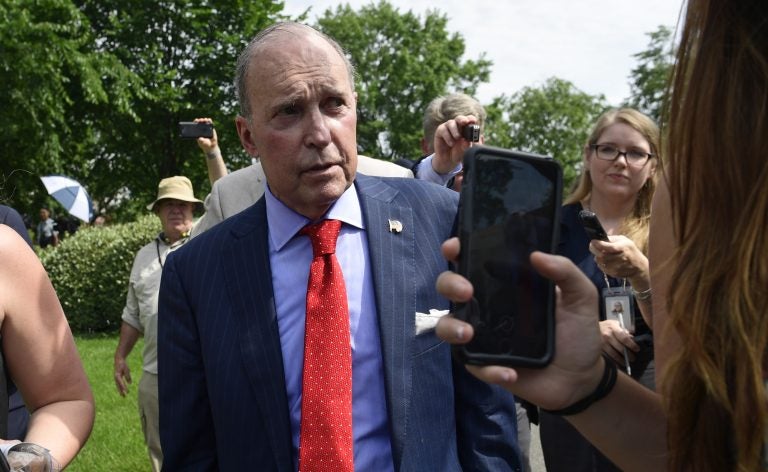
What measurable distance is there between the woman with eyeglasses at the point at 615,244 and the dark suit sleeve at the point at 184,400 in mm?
1674

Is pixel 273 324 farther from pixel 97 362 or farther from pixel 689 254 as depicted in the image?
pixel 97 362

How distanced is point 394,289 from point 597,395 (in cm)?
105

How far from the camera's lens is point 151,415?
20.6ft

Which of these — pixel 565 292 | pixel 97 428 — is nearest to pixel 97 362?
pixel 97 428

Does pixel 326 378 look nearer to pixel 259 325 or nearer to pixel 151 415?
pixel 259 325

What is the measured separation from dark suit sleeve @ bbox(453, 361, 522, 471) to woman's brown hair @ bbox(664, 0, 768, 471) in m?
1.19

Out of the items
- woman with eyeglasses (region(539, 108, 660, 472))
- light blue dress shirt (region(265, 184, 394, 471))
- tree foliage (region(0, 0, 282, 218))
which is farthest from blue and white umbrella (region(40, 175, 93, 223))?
light blue dress shirt (region(265, 184, 394, 471))

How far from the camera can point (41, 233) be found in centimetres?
2467

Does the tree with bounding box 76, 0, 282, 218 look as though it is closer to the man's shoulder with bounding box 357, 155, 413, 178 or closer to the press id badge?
the man's shoulder with bounding box 357, 155, 413, 178

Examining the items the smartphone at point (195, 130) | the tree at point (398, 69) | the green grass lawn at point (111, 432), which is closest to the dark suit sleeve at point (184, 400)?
the smartphone at point (195, 130)

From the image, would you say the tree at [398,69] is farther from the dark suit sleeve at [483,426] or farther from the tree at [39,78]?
the dark suit sleeve at [483,426]

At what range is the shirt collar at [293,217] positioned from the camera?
8.54ft

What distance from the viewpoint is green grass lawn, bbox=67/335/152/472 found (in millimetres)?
7012

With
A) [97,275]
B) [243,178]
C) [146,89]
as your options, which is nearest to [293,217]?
[243,178]
